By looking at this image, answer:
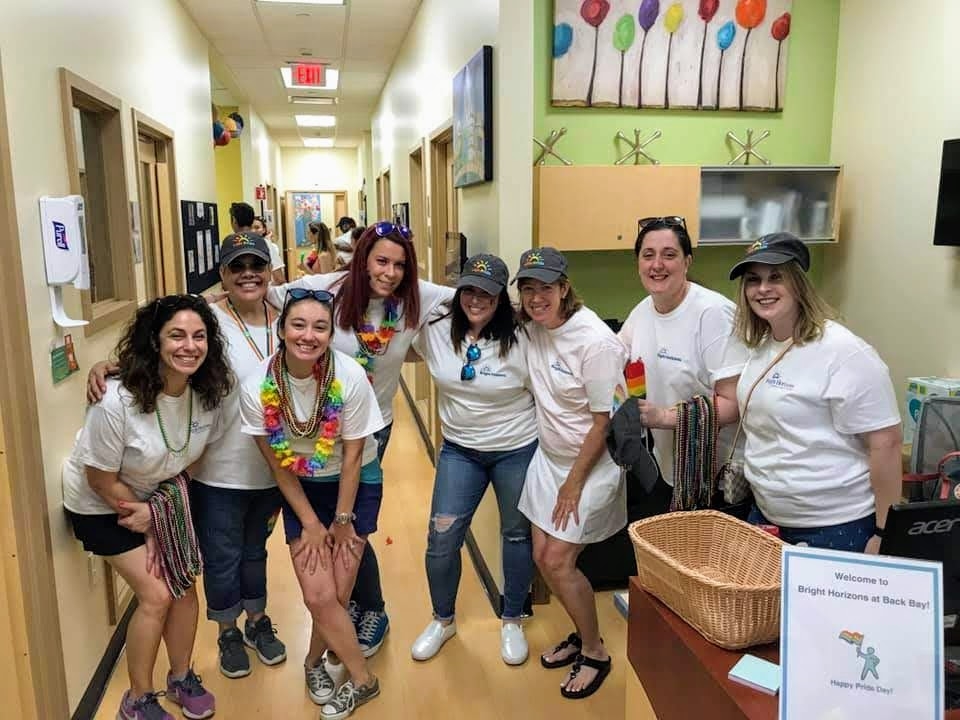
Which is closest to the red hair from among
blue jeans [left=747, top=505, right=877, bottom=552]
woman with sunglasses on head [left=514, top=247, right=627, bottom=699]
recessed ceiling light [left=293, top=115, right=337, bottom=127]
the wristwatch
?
woman with sunglasses on head [left=514, top=247, right=627, bottom=699]

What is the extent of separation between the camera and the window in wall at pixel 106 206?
9.98ft

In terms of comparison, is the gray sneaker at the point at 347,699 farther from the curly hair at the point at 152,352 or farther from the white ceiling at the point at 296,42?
the white ceiling at the point at 296,42

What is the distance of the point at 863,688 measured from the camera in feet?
3.53

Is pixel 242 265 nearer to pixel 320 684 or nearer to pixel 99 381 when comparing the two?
pixel 99 381

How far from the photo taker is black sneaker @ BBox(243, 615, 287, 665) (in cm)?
265

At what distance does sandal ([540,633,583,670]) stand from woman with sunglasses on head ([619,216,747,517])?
Result: 728mm

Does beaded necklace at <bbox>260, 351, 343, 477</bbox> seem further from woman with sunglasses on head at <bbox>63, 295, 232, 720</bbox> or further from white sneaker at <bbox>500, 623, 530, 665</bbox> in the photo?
white sneaker at <bbox>500, 623, 530, 665</bbox>

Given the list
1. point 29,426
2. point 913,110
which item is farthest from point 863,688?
point 913,110

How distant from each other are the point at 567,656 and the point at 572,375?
1088mm

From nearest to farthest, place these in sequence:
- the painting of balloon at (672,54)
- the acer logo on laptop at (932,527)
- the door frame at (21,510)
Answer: the acer logo on laptop at (932,527) < the door frame at (21,510) < the painting of balloon at (672,54)

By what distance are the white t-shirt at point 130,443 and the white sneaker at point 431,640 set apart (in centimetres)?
109

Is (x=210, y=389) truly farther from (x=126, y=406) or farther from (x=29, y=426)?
Result: (x=29, y=426)

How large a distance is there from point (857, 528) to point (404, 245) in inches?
61.2

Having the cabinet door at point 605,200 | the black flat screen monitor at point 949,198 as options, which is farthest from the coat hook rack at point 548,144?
the black flat screen monitor at point 949,198
